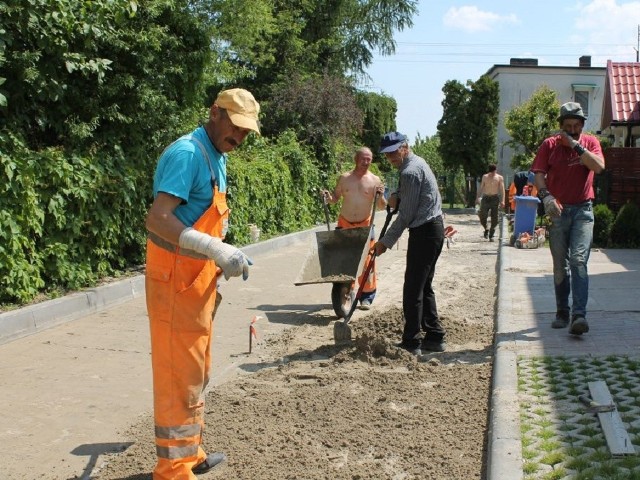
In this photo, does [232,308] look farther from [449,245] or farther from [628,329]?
[449,245]

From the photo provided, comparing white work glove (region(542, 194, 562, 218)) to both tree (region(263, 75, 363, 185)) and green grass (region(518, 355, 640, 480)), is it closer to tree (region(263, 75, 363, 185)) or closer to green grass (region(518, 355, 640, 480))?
green grass (region(518, 355, 640, 480))

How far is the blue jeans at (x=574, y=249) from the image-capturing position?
6887 mm

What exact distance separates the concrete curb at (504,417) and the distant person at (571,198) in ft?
2.45

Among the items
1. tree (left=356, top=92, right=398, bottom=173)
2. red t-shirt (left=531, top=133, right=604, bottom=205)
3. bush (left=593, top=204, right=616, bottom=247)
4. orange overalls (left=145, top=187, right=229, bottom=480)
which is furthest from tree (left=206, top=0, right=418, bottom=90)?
orange overalls (left=145, top=187, right=229, bottom=480)

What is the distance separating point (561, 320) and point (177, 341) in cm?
471

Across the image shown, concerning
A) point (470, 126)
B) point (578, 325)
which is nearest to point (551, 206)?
point (578, 325)

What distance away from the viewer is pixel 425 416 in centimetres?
511

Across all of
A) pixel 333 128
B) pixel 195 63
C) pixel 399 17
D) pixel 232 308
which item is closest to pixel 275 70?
pixel 333 128

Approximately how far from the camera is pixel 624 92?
65.9 ft

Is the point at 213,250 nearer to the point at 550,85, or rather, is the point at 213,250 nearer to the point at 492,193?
the point at 492,193

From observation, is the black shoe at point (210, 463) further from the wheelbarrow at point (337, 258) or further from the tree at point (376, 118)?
the tree at point (376, 118)

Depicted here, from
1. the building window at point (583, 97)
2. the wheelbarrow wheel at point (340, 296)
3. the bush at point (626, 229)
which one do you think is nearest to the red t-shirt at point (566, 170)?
the wheelbarrow wheel at point (340, 296)

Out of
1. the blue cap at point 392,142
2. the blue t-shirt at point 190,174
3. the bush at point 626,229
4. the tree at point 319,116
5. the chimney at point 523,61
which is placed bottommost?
the bush at point 626,229

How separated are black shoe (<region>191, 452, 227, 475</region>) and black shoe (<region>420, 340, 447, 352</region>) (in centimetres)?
A: 313
